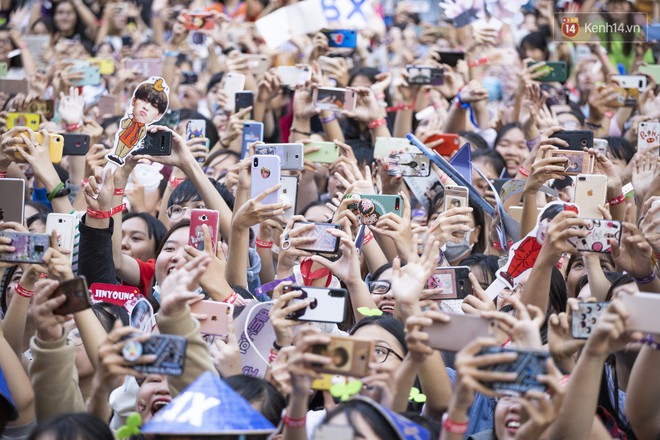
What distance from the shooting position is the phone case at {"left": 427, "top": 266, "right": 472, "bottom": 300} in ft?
11.2

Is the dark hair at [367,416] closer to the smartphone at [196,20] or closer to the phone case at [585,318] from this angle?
the phone case at [585,318]

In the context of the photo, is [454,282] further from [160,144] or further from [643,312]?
[160,144]

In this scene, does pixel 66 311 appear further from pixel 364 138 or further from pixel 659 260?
pixel 364 138

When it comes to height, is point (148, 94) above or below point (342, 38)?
above

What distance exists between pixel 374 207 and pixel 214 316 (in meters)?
1.13

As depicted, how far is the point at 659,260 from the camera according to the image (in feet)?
11.9

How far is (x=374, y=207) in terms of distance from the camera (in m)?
4.05

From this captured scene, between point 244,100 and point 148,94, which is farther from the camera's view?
point 244,100

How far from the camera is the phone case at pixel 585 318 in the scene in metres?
2.71

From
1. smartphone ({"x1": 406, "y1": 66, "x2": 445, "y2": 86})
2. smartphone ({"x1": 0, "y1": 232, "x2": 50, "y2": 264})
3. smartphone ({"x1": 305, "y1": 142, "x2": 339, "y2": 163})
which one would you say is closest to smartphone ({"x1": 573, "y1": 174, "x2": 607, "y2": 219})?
smartphone ({"x1": 305, "y1": 142, "x2": 339, "y2": 163})

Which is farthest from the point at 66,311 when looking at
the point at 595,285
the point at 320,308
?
the point at 595,285

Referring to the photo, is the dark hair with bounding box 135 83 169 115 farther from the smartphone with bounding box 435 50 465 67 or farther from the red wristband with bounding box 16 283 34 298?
the smartphone with bounding box 435 50 465 67

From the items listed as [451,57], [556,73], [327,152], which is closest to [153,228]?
[327,152]

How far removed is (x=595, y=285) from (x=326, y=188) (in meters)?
2.78
